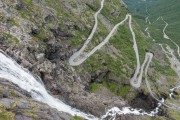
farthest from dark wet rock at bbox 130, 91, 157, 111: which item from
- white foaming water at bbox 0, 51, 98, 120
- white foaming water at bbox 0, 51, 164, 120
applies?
white foaming water at bbox 0, 51, 98, 120

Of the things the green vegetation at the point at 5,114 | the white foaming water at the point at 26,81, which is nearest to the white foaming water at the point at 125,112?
the white foaming water at the point at 26,81

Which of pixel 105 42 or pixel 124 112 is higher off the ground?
pixel 105 42

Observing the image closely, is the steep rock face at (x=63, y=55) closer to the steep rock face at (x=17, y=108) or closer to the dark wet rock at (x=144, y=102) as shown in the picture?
the dark wet rock at (x=144, y=102)

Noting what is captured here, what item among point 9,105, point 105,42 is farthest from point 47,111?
point 105,42

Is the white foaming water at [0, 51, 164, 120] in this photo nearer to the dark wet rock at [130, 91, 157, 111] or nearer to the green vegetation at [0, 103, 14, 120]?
the green vegetation at [0, 103, 14, 120]

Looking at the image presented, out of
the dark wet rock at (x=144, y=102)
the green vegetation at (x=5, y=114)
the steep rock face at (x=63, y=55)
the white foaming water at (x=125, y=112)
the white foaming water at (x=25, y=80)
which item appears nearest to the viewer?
the green vegetation at (x=5, y=114)

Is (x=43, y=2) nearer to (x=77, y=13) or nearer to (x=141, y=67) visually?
(x=77, y=13)
